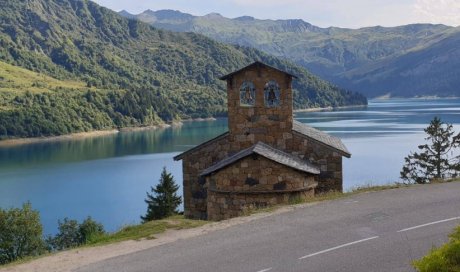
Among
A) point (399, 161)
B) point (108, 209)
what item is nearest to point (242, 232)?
point (108, 209)

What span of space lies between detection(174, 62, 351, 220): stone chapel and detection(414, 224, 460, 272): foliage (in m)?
11.9

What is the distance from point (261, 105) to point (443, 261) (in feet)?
55.6

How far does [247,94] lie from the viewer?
2580 cm

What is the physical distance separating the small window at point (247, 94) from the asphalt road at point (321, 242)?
808 cm

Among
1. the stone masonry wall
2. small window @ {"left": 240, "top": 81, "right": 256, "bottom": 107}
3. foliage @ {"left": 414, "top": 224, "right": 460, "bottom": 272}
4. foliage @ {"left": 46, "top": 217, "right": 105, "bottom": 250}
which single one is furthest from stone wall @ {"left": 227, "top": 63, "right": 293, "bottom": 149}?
foliage @ {"left": 46, "top": 217, "right": 105, "bottom": 250}

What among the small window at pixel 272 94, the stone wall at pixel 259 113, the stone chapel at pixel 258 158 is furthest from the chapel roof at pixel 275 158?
the small window at pixel 272 94

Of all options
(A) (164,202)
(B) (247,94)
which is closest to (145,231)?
(B) (247,94)

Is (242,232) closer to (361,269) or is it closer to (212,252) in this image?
(212,252)

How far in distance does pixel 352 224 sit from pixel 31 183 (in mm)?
92441

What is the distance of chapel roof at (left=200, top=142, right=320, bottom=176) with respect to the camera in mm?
22188

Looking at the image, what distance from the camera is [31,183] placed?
100125mm

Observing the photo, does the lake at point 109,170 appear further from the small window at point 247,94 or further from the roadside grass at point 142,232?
the roadside grass at point 142,232

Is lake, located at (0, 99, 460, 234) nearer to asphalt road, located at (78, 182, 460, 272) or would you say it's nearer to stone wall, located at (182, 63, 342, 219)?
stone wall, located at (182, 63, 342, 219)

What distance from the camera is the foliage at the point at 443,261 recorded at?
891 cm
